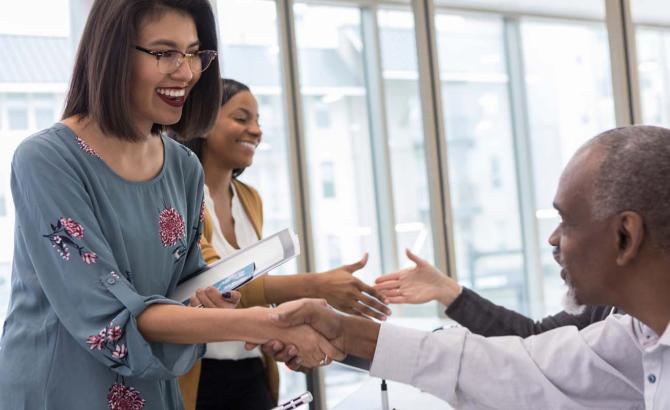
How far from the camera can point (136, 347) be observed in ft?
4.38

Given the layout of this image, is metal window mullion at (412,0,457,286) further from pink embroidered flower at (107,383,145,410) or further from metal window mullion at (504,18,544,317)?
pink embroidered flower at (107,383,145,410)

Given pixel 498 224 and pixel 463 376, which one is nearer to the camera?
pixel 463 376

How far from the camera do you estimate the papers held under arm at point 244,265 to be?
1631 mm

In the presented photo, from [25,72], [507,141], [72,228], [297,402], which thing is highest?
[25,72]

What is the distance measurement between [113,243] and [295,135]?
123 inches

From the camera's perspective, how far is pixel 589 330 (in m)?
1.62

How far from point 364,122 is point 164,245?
3526mm

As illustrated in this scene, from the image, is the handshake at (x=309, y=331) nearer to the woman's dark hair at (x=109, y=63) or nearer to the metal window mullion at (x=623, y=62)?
the woman's dark hair at (x=109, y=63)

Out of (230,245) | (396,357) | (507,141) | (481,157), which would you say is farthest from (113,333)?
(507,141)

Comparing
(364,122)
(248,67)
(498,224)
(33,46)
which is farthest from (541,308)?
(33,46)

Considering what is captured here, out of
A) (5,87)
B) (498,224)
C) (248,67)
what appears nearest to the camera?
(5,87)

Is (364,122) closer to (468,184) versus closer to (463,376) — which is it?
(468,184)

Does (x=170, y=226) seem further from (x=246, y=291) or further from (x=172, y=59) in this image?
(x=246, y=291)

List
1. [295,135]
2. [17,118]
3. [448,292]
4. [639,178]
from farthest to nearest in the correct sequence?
1. [295,135]
2. [17,118]
3. [448,292]
4. [639,178]
